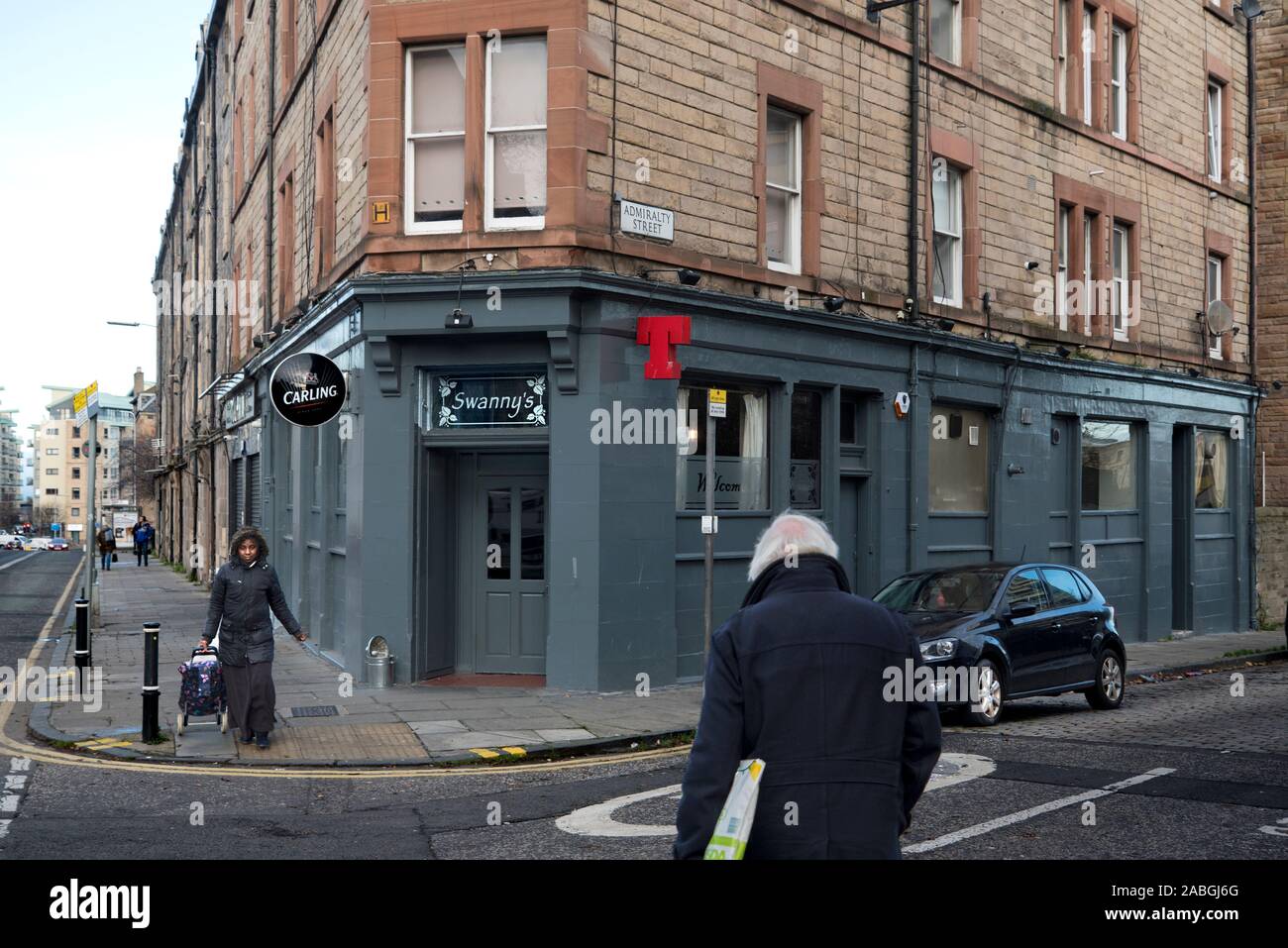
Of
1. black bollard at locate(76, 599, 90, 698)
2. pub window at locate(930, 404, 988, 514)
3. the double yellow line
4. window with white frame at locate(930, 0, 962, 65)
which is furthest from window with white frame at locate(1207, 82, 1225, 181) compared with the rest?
black bollard at locate(76, 599, 90, 698)

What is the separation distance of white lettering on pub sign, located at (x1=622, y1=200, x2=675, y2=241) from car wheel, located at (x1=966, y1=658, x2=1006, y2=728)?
5.99 m

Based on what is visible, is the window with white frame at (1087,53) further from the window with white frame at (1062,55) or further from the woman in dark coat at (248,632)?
the woman in dark coat at (248,632)

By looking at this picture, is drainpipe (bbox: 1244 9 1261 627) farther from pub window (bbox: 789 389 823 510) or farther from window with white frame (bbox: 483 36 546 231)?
window with white frame (bbox: 483 36 546 231)

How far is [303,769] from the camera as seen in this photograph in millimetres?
9945

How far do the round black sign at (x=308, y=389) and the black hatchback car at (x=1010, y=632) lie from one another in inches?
267

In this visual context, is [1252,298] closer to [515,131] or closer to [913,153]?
[913,153]

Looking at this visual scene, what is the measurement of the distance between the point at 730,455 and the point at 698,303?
2.00m

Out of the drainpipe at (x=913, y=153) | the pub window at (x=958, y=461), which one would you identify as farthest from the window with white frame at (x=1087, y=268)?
the drainpipe at (x=913, y=153)

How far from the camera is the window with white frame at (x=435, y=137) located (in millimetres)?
14523

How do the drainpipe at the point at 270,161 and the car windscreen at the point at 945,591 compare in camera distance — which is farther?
the drainpipe at the point at 270,161

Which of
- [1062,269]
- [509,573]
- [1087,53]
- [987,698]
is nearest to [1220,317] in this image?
[1062,269]

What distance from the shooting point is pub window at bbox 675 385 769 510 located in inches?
593
